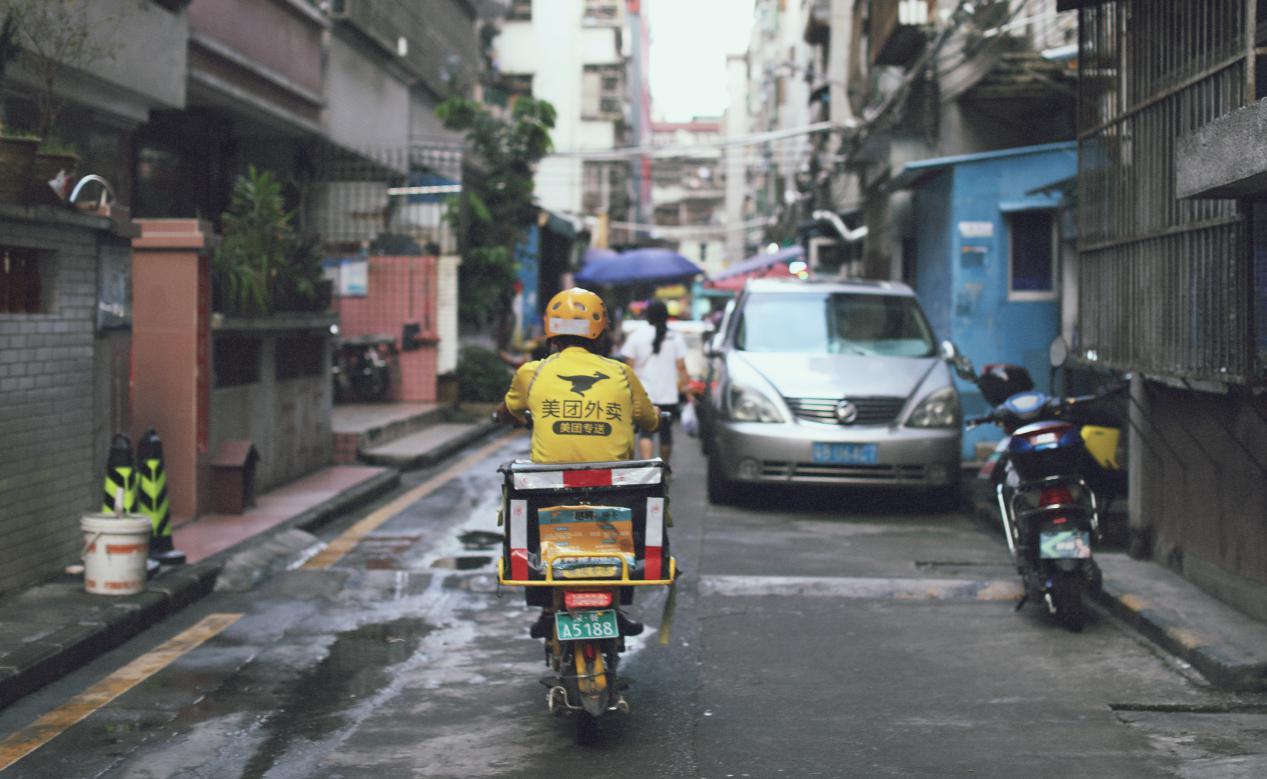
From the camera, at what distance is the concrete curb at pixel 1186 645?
6246 millimetres

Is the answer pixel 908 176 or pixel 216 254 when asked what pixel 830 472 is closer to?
pixel 216 254

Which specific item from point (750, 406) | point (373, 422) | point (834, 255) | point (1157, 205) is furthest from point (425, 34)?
point (1157, 205)

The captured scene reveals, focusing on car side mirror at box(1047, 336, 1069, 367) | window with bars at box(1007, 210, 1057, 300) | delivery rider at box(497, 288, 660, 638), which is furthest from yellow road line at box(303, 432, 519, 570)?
window with bars at box(1007, 210, 1057, 300)

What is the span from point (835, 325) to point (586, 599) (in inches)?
322

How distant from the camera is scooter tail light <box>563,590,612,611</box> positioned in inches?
212

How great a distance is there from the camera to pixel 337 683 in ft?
21.2

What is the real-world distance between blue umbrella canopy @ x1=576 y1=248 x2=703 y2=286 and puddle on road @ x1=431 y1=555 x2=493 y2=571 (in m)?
19.0

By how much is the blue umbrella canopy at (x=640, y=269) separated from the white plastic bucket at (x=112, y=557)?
2101 cm

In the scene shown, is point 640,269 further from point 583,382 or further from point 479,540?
point 583,382

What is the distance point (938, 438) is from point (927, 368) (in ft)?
2.69

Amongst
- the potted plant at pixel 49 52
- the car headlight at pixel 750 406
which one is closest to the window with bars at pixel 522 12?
the potted plant at pixel 49 52

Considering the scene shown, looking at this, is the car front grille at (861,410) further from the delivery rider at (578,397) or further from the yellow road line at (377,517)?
the delivery rider at (578,397)

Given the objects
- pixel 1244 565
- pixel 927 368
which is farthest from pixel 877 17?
pixel 1244 565

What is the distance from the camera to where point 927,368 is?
12547 mm
